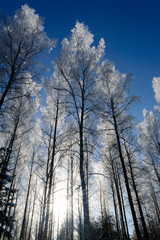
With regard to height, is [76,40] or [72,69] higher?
[76,40]

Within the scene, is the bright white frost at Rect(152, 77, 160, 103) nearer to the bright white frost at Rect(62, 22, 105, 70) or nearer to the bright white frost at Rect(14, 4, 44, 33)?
the bright white frost at Rect(62, 22, 105, 70)

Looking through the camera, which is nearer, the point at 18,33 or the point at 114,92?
the point at 18,33

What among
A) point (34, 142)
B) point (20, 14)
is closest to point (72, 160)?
point (34, 142)

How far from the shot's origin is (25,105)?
10.5 meters

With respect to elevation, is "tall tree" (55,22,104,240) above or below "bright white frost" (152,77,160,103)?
below

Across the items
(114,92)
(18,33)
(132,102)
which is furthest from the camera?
(114,92)

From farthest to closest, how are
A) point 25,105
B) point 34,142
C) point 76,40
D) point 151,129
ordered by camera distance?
point 34,142
point 151,129
point 25,105
point 76,40

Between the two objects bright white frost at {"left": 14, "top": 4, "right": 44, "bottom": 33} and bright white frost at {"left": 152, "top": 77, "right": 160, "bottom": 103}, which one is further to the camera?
bright white frost at {"left": 152, "top": 77, "right": 160, "bottom": 103}

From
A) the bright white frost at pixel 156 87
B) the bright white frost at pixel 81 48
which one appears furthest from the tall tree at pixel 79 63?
the bright white frost at pixel 156 87

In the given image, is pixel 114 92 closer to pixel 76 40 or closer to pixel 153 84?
pixel 76 40

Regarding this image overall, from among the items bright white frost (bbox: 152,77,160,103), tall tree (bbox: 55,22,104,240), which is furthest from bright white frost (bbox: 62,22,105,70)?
bright white frost (bbox: 152,77,160,103)

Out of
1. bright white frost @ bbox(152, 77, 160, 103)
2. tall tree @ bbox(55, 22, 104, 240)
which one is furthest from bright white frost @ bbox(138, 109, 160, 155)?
tall tree @ bbox(55, 22, 104, 240)

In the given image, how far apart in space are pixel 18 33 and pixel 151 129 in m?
13.0

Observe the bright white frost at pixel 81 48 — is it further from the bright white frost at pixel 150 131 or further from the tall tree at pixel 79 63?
the bright white frost at pixel 150 131
